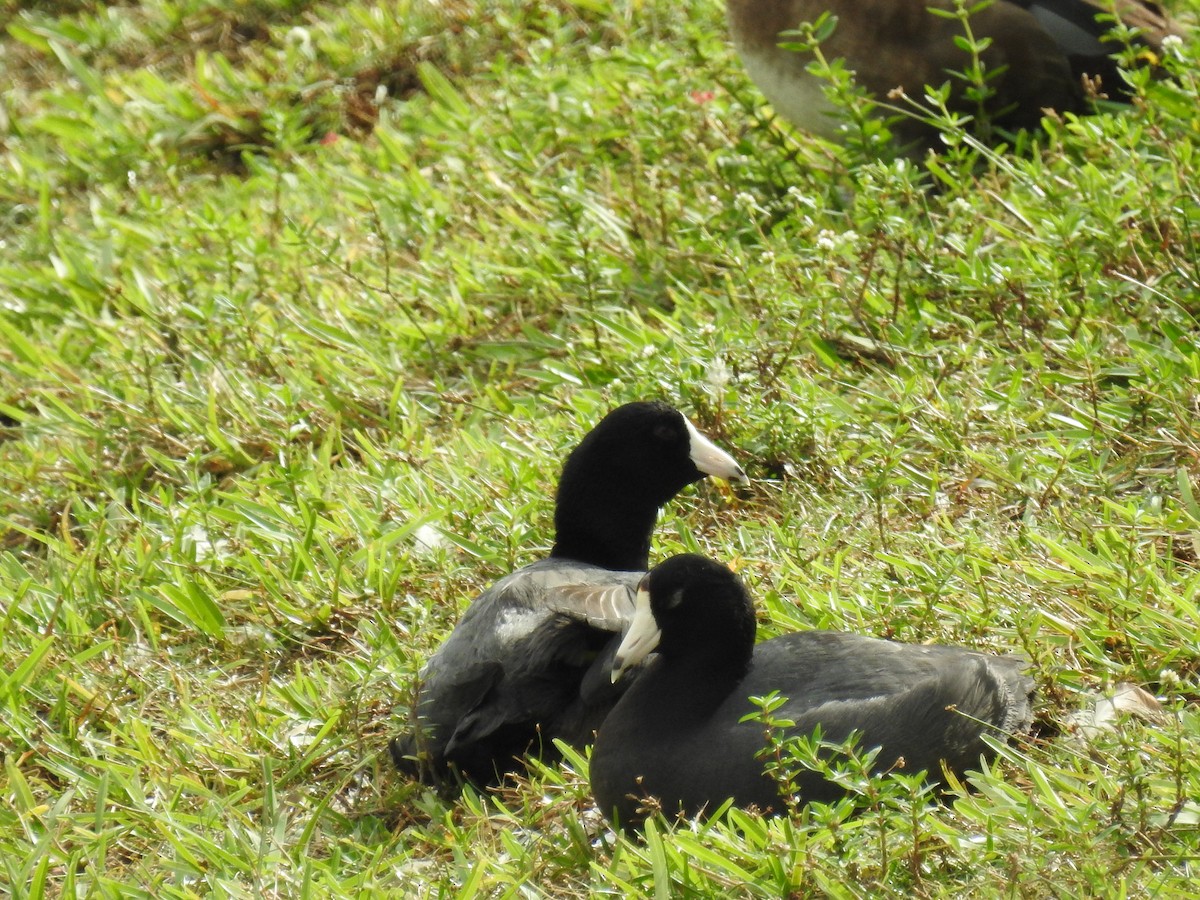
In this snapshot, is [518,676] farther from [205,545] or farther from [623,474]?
[205,545]

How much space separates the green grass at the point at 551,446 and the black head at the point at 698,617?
36 centimetres

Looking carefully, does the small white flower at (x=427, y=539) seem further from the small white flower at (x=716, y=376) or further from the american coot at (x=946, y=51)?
the american coot at (x=946, y=51)

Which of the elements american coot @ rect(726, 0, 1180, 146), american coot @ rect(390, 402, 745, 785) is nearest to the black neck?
american coot @ rect(390, 402, 745, 785)

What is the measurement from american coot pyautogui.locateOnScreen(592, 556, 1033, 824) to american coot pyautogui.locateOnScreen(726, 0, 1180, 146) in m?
2.43

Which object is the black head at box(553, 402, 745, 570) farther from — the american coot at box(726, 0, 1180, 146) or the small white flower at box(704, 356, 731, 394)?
the american coot at box(726, 0, 1180, 146)

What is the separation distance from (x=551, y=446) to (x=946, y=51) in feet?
6.05

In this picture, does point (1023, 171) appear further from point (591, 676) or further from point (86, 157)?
point (86, 157)

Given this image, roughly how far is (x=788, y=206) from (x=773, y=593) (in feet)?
5.96

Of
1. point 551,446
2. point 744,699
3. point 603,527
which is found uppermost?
point 744,699

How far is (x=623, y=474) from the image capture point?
12.3 ft

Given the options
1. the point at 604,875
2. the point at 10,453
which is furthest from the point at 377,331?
the point at 604,875

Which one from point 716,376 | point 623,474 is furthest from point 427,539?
point 716,376

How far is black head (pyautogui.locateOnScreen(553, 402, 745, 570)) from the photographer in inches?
147

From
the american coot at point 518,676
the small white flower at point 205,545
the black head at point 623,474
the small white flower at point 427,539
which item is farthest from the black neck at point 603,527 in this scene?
the small white flower at point 205,545
